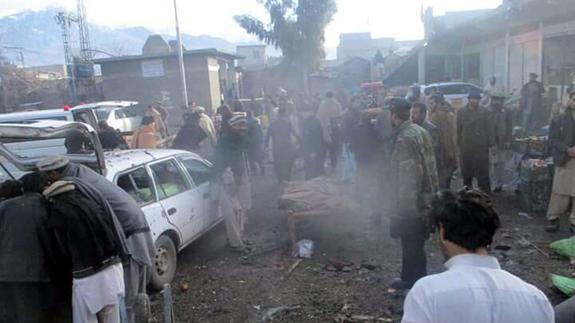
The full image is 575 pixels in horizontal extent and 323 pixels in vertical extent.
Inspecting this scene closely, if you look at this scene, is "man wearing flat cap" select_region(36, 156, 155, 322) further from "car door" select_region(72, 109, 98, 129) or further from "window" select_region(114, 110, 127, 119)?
"window" select_region(114, 110, 127, 119)

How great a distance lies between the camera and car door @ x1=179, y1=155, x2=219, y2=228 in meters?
6.67

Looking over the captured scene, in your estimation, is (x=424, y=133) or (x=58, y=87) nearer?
(x=424, y=133)

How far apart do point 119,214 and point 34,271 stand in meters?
0.78

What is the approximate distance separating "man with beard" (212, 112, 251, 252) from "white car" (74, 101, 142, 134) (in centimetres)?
878

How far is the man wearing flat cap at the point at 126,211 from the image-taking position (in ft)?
12.2

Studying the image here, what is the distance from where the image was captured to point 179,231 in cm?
596

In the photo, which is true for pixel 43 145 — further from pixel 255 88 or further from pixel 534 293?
pixel 255 88

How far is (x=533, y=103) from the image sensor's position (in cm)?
1356

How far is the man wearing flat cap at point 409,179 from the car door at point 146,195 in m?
2.50

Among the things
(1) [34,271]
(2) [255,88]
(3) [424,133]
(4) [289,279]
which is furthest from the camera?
(2) [255,88]

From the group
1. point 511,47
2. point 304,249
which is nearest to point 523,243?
point 304,249

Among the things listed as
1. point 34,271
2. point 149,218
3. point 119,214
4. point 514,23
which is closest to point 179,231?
point 149,218

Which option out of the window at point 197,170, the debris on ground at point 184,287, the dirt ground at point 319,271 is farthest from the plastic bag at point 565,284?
the window at point 197,170

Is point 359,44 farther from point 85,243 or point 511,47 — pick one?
point 85,243
